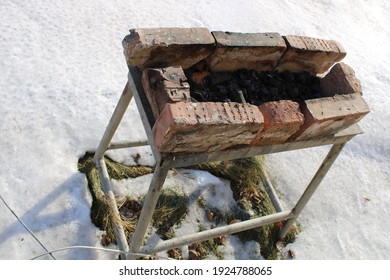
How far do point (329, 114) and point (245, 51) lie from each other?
0.63 m

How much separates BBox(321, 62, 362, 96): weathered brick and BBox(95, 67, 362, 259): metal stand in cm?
25

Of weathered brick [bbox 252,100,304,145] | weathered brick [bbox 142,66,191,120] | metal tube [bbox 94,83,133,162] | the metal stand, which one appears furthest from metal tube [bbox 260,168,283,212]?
weathered brick [bbox 142,66,191,120]

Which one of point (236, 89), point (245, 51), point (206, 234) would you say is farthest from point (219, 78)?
point (206, 234)

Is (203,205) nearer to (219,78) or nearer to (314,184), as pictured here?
(314,184)

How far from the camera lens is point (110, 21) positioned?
4301mm

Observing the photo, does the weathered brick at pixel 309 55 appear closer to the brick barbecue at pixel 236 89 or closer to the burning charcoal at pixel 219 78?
the brick barbecue at pixel 236 89

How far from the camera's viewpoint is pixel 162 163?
2.23m

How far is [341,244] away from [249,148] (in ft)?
Answer: 5.17

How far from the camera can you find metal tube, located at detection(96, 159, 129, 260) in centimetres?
279

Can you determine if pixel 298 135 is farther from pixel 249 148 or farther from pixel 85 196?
pixel 85 196

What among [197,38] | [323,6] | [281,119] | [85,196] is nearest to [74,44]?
[85,196]

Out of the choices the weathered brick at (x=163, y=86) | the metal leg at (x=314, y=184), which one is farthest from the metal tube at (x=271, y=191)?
the weathered brick at (x=163, y=86)

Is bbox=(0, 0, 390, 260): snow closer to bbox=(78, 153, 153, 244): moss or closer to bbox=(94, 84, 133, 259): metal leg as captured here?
bbox=(78, 153, 153, 244): moss

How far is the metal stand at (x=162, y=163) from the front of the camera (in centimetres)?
231
